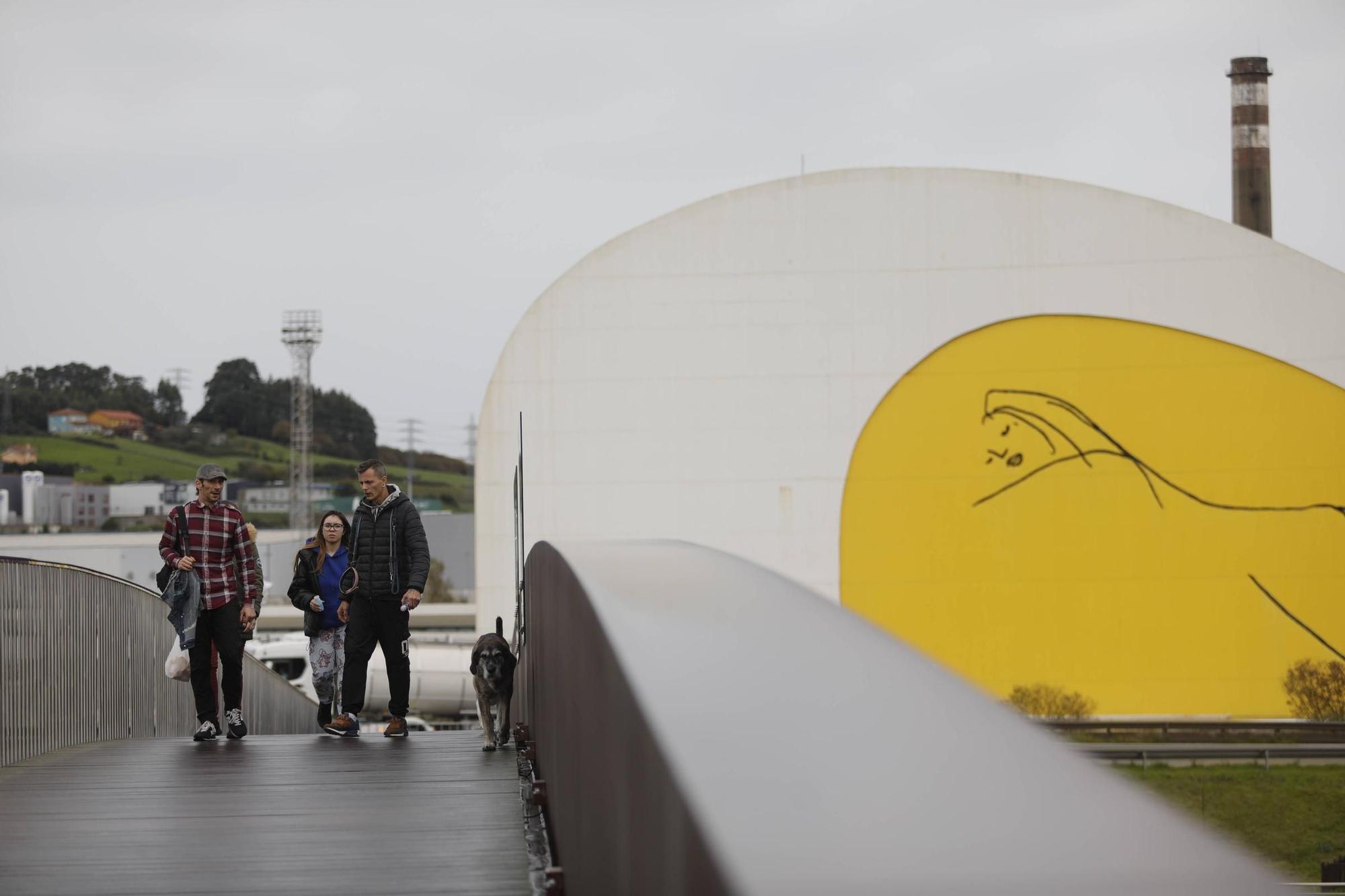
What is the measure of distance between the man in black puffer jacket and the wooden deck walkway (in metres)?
1.01

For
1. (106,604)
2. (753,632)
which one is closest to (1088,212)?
(106,604)

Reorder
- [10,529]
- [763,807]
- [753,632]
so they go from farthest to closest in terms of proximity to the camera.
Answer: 1. [10,529]
2. [753,632]
3. [763,807]

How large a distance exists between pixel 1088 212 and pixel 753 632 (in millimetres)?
28022

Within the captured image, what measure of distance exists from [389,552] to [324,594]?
990 mm

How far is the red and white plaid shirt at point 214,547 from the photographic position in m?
10.6

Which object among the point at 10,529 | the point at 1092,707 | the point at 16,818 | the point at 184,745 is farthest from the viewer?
the point at 10,529

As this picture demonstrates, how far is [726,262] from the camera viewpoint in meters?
29.3

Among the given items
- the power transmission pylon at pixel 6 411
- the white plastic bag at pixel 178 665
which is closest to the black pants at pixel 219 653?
the white plastic bag at pixel 178 665

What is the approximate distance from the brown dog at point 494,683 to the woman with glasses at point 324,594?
2288mm

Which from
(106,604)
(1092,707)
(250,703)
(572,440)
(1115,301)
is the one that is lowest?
(1092,707)

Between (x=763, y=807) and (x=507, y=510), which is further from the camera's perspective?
(x=507, y=510)

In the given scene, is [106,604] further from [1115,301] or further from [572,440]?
[1115,301]

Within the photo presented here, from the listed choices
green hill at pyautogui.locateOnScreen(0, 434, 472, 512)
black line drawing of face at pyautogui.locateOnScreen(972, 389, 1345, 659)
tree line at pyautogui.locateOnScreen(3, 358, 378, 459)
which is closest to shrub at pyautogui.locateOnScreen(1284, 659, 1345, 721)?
black line drawing of face at pyautogui.locateOnScreen(972, 389, 1345, 659)

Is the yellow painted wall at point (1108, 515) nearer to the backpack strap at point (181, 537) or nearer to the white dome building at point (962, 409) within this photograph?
the white dome building at point (962, 409)
